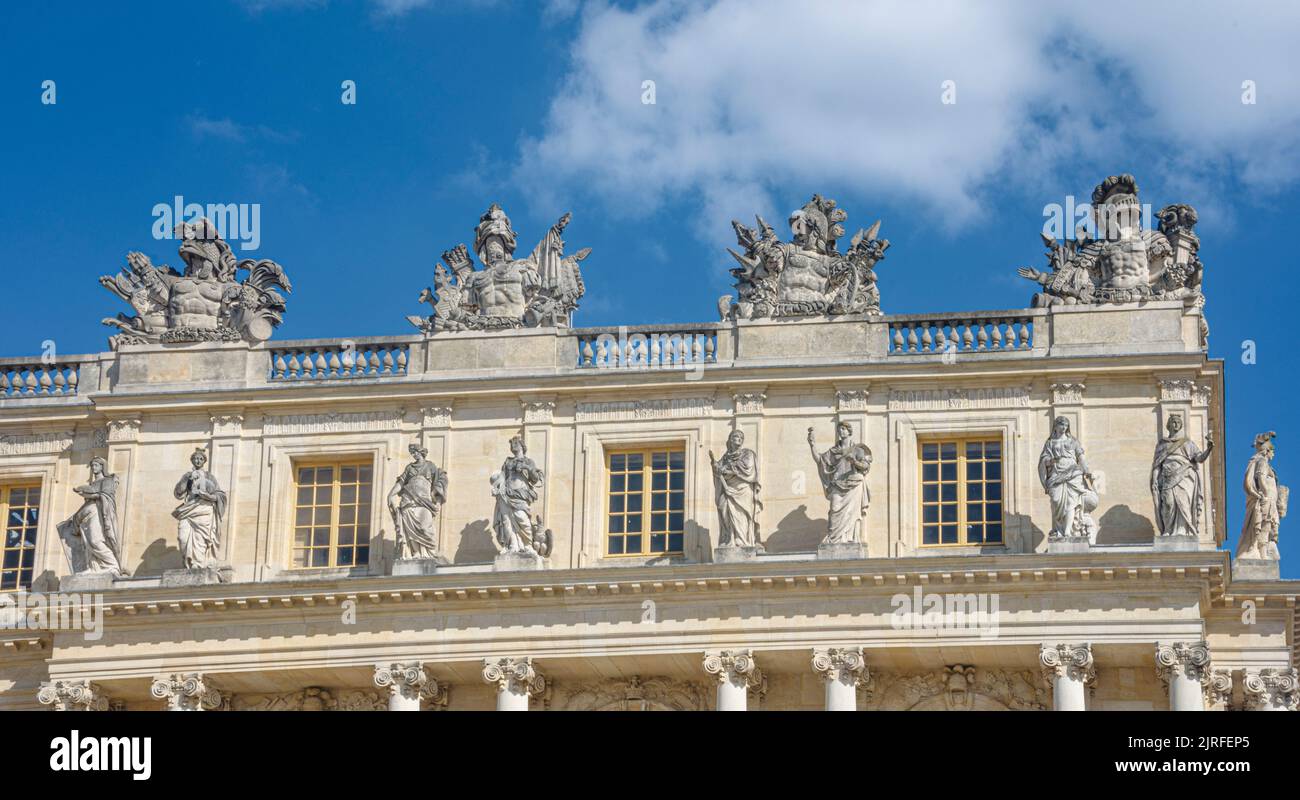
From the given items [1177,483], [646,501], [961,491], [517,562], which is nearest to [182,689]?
[517,562]

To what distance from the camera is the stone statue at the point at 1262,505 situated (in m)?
41.8

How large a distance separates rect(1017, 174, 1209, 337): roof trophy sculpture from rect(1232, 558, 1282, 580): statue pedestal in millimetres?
3756

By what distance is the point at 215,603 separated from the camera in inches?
1684

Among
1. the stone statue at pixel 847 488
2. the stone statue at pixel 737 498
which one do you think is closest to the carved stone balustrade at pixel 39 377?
the stone statue at pixel 737 498

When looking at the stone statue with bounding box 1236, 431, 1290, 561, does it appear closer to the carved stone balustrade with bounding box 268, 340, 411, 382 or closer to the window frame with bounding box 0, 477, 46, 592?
the carved stone balustrade with bounding box 268, 340, 411, 382

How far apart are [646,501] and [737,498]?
2005mm

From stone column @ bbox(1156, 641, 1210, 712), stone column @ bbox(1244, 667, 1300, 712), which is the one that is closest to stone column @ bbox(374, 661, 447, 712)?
stone column @ bbox(1156, 641, 1210, 712)

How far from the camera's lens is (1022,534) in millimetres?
41812

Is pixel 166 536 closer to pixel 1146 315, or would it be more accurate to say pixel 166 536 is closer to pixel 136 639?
pixel 136 639

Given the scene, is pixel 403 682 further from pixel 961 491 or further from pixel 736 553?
pixel 961 491

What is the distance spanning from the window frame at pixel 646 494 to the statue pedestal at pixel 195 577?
592 cm

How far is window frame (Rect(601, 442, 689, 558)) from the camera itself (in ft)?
141

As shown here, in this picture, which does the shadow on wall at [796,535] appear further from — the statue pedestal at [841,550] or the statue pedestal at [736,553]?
the statue pedestal at [841,550]
